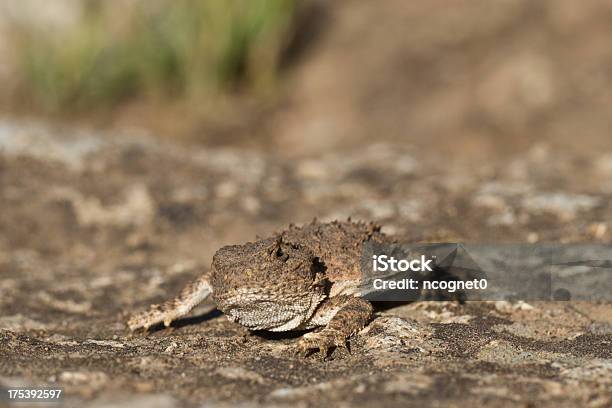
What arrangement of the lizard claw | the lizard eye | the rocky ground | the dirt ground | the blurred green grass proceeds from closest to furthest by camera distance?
the rocky ground < the dirt ground < the lizard eye < the lizard claw < the blurred green grass

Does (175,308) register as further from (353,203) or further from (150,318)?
(353,203)

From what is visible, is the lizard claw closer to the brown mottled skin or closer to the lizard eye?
the brown mottled skin

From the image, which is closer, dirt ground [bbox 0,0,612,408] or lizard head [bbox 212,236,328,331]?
dirt ground [bbox 0,0,612,408]

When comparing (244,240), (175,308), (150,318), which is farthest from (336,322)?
(244,240)

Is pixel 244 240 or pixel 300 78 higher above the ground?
pixel 300 78

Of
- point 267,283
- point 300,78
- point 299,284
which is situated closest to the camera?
point 267,283

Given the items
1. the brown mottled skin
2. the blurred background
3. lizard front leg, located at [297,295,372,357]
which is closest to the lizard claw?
the brown mottled skin

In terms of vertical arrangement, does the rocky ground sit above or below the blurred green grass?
below
